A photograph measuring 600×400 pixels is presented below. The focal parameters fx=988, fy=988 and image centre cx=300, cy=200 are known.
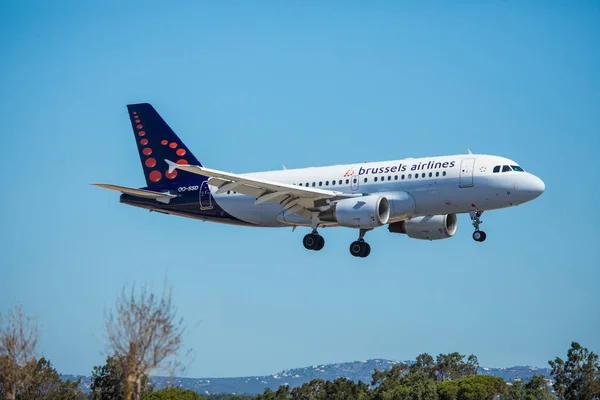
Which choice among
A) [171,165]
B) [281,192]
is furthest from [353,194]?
A: [171,165]

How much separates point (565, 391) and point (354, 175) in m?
51.5

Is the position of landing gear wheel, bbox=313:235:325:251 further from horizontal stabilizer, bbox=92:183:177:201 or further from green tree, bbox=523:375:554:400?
green tree, bbox=523:375:554:400

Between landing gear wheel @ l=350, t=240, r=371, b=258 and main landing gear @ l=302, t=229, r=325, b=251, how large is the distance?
68.3 inches

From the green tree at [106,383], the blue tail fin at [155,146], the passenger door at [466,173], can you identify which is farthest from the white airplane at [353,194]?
the green tree at [106,383]

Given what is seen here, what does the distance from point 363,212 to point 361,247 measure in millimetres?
4527

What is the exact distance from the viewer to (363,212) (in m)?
48.8

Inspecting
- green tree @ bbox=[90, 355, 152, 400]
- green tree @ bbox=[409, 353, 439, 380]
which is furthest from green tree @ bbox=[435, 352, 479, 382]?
green tree @ bbox=[90, 355, 152, 400]

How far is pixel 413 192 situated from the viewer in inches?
1934

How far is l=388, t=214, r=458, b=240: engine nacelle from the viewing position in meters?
53.7

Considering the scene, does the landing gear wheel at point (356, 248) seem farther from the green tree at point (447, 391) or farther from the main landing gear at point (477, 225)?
the green tree at point (447, 391)

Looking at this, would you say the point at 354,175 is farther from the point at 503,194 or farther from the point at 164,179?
the point at 164,179

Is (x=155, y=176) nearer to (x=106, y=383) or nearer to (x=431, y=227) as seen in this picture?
(x=431, y=227)

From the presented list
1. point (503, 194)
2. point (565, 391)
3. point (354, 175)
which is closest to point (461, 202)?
point (503, 194)

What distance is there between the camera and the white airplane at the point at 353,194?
1898 inches
